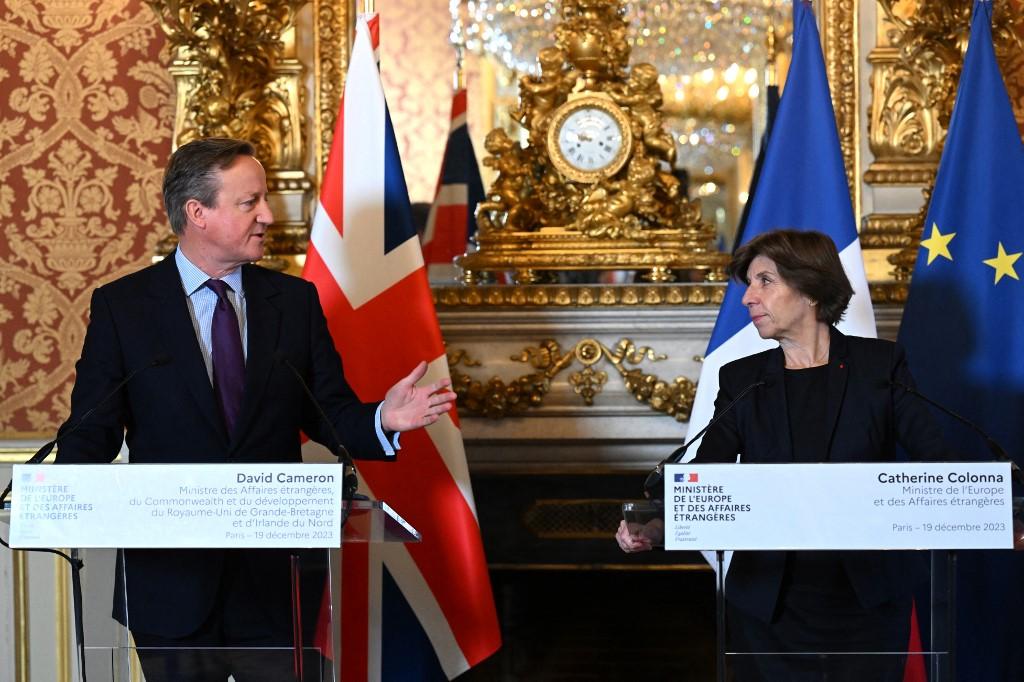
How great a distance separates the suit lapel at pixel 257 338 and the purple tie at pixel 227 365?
19 millimetres

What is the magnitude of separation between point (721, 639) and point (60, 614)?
2.06 m

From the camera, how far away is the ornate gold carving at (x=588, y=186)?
375 centimetres

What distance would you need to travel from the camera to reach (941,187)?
3.13 metres

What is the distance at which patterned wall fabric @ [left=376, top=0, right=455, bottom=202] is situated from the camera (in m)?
3.87

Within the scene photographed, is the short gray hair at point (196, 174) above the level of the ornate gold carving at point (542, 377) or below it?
above

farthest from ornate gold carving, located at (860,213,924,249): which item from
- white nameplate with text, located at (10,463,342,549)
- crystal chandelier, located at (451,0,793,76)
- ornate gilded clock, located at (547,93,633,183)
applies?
white nameplate with text, located at (10,463,342,549)

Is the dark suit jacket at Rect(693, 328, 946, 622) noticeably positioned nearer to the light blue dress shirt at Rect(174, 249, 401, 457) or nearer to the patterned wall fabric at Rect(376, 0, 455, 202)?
the light blue dress shirt at Rect(174, 249, 401, 457)

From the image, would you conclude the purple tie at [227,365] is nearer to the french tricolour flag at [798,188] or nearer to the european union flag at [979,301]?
the french tricolour flag at [798,188]

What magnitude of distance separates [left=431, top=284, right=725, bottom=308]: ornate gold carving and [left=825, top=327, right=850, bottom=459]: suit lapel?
125 centimetres

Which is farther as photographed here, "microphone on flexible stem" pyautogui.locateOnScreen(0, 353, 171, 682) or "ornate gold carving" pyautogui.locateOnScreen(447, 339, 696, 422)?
"ornate gold carving" pyautogui.locateOnScreen(447, 339, 696, 422)

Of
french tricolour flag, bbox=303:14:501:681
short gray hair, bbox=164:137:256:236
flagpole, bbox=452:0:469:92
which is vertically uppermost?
flagpole, bbox=452:0:469:92

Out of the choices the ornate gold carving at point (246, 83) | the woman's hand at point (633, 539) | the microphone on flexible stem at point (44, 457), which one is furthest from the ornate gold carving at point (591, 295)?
the woman's hand at point (633, 539)

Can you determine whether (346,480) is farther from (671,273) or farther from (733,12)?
(733,12)

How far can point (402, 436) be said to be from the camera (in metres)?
3.06
